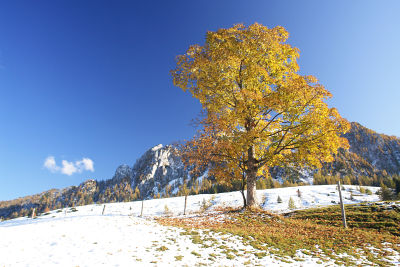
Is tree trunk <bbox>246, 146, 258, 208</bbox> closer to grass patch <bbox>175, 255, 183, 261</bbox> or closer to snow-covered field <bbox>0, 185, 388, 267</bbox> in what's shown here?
snow-covered field <bbox>0, 185, 388, 267</bbox>

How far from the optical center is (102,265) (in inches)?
223

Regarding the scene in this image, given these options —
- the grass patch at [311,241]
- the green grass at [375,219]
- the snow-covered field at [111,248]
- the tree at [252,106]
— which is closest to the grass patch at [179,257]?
the snow-covered field at [111,248]

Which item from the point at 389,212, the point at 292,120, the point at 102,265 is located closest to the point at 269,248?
the point at 102,265

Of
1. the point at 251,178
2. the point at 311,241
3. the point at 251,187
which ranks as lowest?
the point at 311,241

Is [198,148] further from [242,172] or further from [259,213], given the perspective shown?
[259,213]

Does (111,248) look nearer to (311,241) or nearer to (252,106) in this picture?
(311,241)

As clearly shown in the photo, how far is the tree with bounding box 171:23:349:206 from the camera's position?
41.4ft

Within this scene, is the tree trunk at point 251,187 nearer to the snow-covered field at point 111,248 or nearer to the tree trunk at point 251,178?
the tree trunk at point 251,178

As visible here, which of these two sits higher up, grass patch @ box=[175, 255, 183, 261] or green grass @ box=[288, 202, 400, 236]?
grass patch @ box=[175, 255, 183, 261]

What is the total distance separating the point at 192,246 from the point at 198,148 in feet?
25.9

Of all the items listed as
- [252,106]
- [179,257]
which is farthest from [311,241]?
[252,106]

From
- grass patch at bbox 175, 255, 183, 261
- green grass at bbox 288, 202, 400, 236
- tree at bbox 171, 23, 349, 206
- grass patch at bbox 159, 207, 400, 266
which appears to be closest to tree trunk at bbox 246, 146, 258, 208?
tree at bbox 171, 23, 349, 206

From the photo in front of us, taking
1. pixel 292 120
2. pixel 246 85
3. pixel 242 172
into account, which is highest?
pixel 246 85

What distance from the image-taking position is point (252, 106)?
13.7 meters
